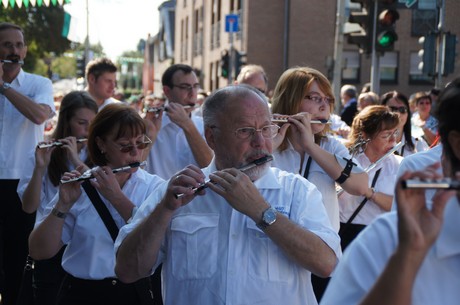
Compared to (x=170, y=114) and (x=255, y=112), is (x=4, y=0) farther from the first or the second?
(x=255, y=112)

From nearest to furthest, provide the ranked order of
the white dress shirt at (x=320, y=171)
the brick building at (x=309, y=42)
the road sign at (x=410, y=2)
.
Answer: the white dress shirt at (x=320, y=171) < the road sign at (x=410, y=2) < the brick building at (x=309, y=42)

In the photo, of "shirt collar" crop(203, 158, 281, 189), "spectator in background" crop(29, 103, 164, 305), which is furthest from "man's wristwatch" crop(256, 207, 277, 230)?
"spectator in background" crop(29, 103, 164, 305)

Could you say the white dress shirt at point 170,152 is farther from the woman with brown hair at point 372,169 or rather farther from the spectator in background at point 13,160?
the woman with brown hair at point 372,169

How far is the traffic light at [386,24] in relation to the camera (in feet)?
38.9

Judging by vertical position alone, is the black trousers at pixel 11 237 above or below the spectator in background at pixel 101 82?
below

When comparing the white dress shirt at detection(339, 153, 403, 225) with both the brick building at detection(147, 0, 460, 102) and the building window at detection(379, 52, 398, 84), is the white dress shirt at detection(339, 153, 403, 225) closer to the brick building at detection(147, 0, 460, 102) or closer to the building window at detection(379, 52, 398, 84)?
the brick building at detection(147, 0, 460, 102)

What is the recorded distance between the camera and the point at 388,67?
32938 millimetres

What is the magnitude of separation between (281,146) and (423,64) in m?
8.27

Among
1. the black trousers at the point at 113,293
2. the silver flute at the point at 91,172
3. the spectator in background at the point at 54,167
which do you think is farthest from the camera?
the spectator in background at the point at 54,167

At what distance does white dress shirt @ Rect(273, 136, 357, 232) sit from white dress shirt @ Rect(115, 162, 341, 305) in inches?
50.7

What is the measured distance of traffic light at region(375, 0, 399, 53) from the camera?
38.9 ft

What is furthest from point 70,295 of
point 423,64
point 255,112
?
point 423,64

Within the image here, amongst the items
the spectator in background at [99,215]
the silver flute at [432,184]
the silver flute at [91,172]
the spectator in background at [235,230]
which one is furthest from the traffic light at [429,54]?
the silver flute at [432,184]

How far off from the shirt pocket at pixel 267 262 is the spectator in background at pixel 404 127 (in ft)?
12.3
